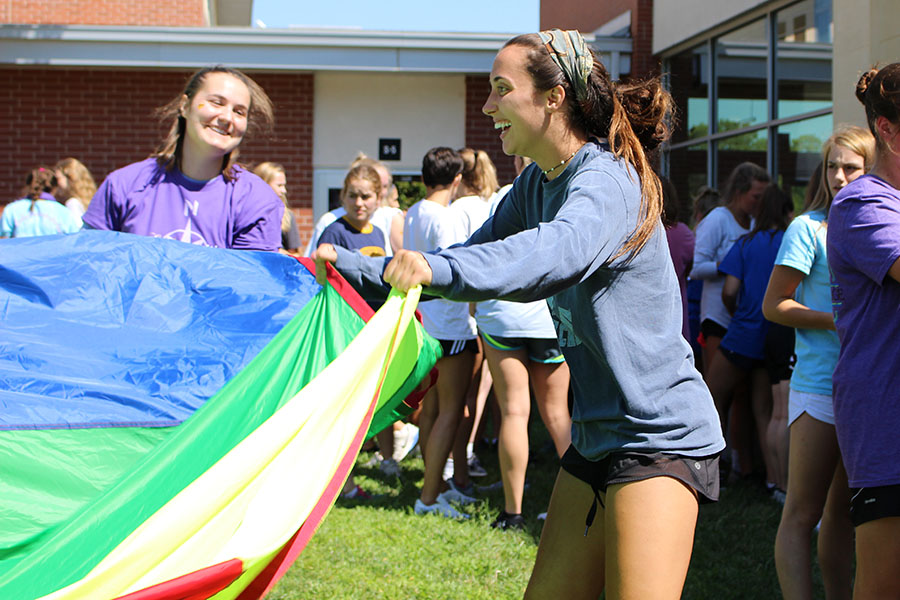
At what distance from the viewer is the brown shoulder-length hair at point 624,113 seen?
2.15m

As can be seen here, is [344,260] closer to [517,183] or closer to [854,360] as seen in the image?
[517,183]

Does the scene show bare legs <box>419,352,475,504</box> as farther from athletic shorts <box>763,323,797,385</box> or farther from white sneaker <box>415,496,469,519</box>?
athletic shorts <box>763,323,797,385</box>

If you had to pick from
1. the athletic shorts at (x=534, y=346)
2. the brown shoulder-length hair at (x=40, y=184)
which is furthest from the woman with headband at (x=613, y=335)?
the brown shoulder-length hair at (x=40, y=184)

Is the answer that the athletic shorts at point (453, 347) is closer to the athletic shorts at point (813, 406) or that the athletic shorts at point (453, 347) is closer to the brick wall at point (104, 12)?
the athletic shorts at point (813, 406)

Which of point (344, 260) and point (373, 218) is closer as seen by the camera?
point (344, 260)

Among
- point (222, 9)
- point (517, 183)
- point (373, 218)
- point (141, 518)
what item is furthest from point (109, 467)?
point (222, 9)

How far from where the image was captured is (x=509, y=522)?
16.5ft

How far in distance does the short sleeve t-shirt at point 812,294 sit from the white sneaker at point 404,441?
12.6 ft

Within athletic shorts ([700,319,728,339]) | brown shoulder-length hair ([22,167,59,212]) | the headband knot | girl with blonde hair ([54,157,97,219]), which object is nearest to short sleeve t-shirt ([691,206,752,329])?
athletic shorts ([700,319,728,339])

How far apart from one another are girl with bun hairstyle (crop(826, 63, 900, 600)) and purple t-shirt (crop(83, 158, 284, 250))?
2130 millimetres

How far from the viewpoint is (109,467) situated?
8.95 feet

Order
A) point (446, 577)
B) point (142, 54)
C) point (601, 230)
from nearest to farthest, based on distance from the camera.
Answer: point (601, 230)
point (446, 577)
point (142, 54)

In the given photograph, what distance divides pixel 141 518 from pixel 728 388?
4.62 m

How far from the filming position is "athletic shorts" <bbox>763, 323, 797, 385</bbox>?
546 centimetres
